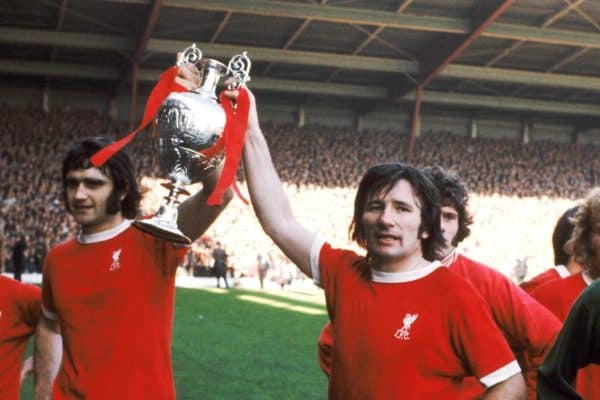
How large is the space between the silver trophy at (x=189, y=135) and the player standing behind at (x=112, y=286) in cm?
26

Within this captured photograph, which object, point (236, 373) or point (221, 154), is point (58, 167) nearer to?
point (236, 373)

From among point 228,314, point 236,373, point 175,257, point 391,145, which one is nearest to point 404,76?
point 391,145

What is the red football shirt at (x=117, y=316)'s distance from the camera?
2.86 m

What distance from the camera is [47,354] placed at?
10.7ft

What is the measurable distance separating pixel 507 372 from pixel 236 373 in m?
6.21

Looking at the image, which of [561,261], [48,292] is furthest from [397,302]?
[561,261]

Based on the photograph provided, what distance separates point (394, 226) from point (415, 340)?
344 mm

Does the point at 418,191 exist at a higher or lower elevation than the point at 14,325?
higher

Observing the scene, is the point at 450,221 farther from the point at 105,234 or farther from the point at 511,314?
the point at 105,234

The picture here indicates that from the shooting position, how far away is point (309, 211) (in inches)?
1008

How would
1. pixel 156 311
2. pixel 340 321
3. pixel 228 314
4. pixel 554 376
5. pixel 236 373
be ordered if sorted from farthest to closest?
pixel 228 314, pixel 236 373, pixel 156 311, pixel 340 321, pixel 554 376

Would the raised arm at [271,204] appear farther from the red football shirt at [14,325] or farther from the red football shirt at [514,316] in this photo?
the red football shirt at [14,325]

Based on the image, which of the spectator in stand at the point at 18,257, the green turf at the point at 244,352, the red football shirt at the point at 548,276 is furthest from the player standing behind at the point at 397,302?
the spectator in stand at the point at 18,257

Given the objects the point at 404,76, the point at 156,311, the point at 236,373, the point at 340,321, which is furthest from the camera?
the point at 404,76
